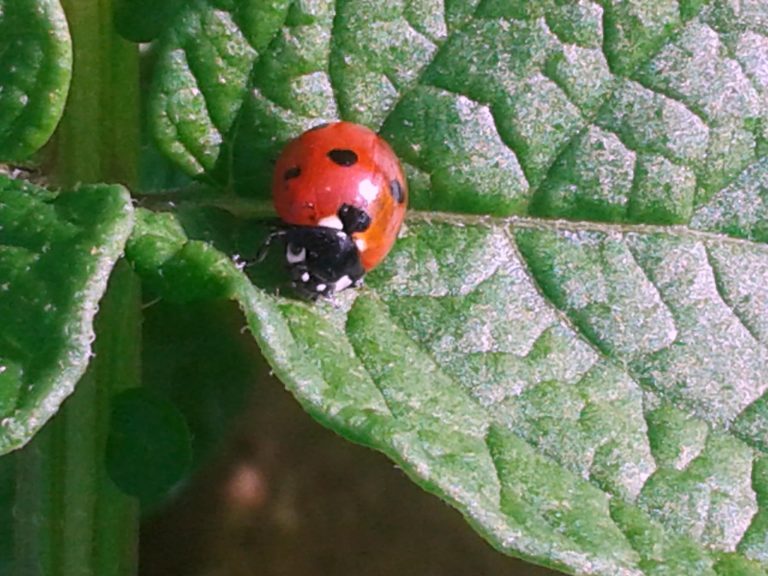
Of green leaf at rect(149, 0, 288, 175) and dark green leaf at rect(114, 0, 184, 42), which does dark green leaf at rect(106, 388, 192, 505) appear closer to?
green leaf at rect(149, 0, 288, 175)

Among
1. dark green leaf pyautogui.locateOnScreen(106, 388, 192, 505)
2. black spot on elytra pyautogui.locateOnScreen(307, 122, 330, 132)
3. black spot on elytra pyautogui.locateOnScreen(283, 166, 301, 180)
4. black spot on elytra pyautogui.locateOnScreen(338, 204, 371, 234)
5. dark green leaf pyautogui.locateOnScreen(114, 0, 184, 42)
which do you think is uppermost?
dark green leaf pyautogui.locateOnScreen(114, 0, 184, 42)

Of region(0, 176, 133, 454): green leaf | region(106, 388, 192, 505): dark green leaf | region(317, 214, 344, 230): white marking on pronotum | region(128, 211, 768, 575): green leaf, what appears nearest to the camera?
region(0, 176, 133, 454): green leaf

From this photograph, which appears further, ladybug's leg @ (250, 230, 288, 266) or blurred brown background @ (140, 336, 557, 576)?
blurred brown background @ (140, 336, 557, 576)

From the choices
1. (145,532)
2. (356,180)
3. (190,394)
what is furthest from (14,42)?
(145,532)

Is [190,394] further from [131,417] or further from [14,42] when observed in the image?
[14,42]

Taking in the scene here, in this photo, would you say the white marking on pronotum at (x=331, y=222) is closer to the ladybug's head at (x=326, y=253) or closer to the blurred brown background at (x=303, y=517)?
the ladybug's head at (x=326, y=253)

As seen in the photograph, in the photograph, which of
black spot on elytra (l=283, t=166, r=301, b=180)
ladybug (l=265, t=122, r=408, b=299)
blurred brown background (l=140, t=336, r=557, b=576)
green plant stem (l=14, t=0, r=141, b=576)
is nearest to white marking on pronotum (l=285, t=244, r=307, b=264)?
ladybug (l=265, t=122, r=408, b=299)

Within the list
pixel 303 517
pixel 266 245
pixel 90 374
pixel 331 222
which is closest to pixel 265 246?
pixel 266 245

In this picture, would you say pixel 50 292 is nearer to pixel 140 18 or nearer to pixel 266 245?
pixel 266 245
